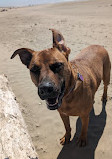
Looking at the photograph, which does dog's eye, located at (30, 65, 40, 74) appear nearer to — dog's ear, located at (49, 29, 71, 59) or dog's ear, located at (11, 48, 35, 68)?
dog's ear, located at (11, 48, 35, 68)

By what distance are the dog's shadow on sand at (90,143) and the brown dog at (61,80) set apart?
112 millimetres

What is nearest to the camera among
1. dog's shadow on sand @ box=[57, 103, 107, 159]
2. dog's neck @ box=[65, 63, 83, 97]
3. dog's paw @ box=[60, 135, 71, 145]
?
dog's neck @ box=[65, 63, 83, 97]

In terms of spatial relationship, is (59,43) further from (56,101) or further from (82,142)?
(82,142)

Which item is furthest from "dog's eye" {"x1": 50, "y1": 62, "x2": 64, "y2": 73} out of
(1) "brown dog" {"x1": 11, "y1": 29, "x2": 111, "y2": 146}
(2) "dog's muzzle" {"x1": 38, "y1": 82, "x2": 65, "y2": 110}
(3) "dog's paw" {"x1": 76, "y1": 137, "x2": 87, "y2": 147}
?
(3) "dog's paw" {"x1": 76, "y1": 137, "x2": 87, "y2": 147}

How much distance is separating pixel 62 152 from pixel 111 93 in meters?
2.10

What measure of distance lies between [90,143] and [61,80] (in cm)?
152

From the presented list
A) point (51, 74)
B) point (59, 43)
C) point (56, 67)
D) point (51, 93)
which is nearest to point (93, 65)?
point (59, 43)

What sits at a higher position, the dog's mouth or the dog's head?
the dog's head

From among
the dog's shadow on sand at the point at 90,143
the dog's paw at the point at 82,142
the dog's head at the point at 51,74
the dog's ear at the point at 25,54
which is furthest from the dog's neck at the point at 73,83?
the dog's shadow on sand at the point at 90,143

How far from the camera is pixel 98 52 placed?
3.81 metres

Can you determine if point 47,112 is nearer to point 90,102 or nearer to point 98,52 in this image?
point 90,102

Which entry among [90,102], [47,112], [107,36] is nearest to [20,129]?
[90,102]

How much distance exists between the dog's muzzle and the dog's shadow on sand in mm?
1155

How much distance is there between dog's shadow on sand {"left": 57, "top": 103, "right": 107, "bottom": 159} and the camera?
3.07m
